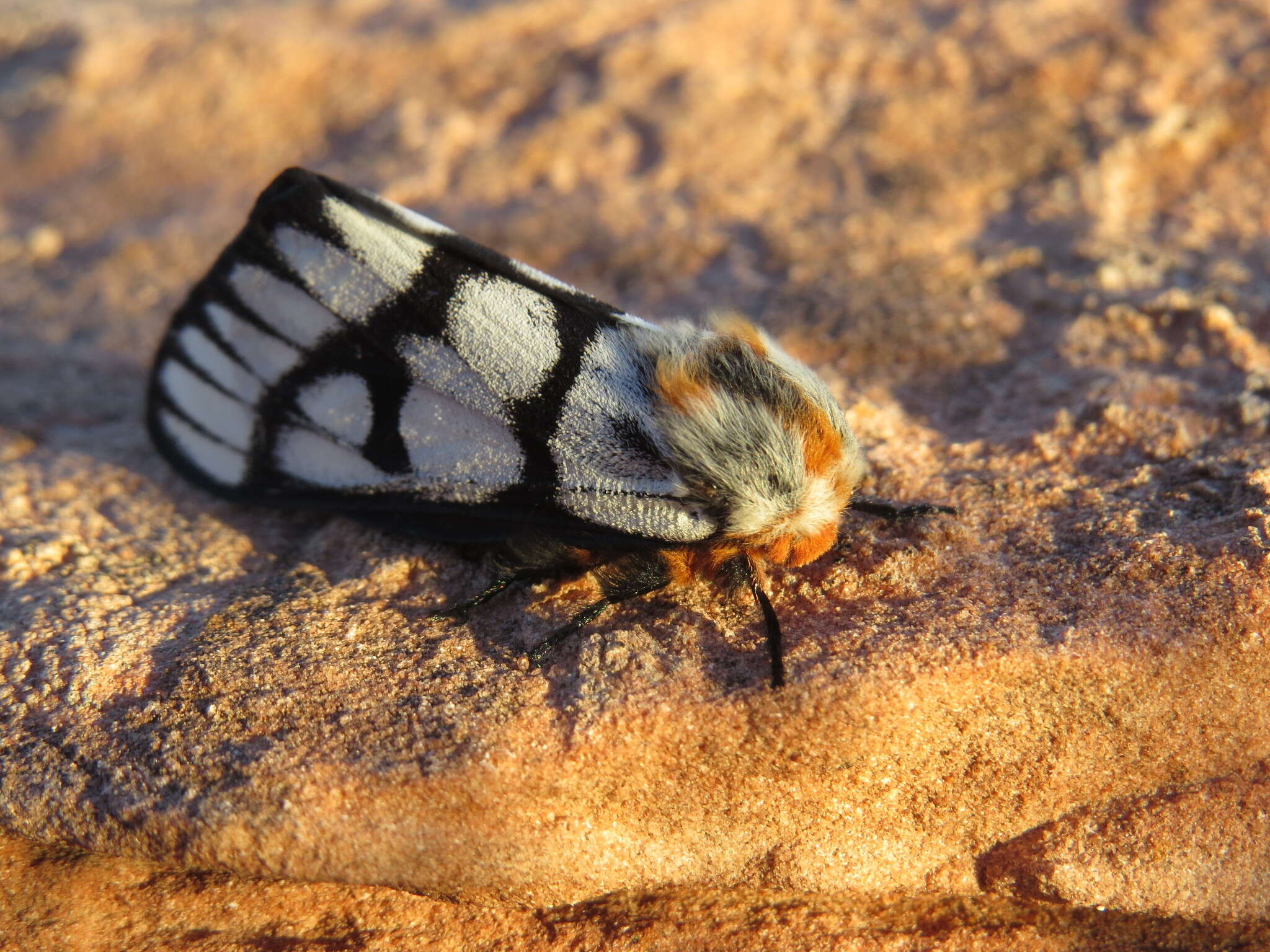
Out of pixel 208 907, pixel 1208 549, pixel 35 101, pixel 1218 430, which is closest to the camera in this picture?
pixel 208 907

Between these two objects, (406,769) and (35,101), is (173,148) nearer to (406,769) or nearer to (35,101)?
(35,101)

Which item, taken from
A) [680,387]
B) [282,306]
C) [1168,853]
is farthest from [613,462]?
[1168,853]

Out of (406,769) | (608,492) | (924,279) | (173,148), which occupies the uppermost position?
(173,148)

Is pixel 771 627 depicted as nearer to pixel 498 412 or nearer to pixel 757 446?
pixel 757 446

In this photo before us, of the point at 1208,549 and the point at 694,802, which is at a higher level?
the point at 1208,549

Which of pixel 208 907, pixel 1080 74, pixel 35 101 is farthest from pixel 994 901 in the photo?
pixel 35 101

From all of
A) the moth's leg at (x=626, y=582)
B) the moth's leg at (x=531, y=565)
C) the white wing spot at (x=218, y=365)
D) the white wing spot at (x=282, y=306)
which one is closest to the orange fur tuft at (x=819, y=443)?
the moth's leg at (x=626, y=582)

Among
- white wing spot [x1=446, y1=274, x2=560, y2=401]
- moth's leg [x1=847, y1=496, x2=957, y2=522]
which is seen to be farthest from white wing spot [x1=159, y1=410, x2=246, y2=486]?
moth's leg [x1=847, y1=496, x2=957, y2=522]

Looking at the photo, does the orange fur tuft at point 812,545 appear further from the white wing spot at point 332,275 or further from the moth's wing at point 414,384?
the white wing spot at point 332,275
